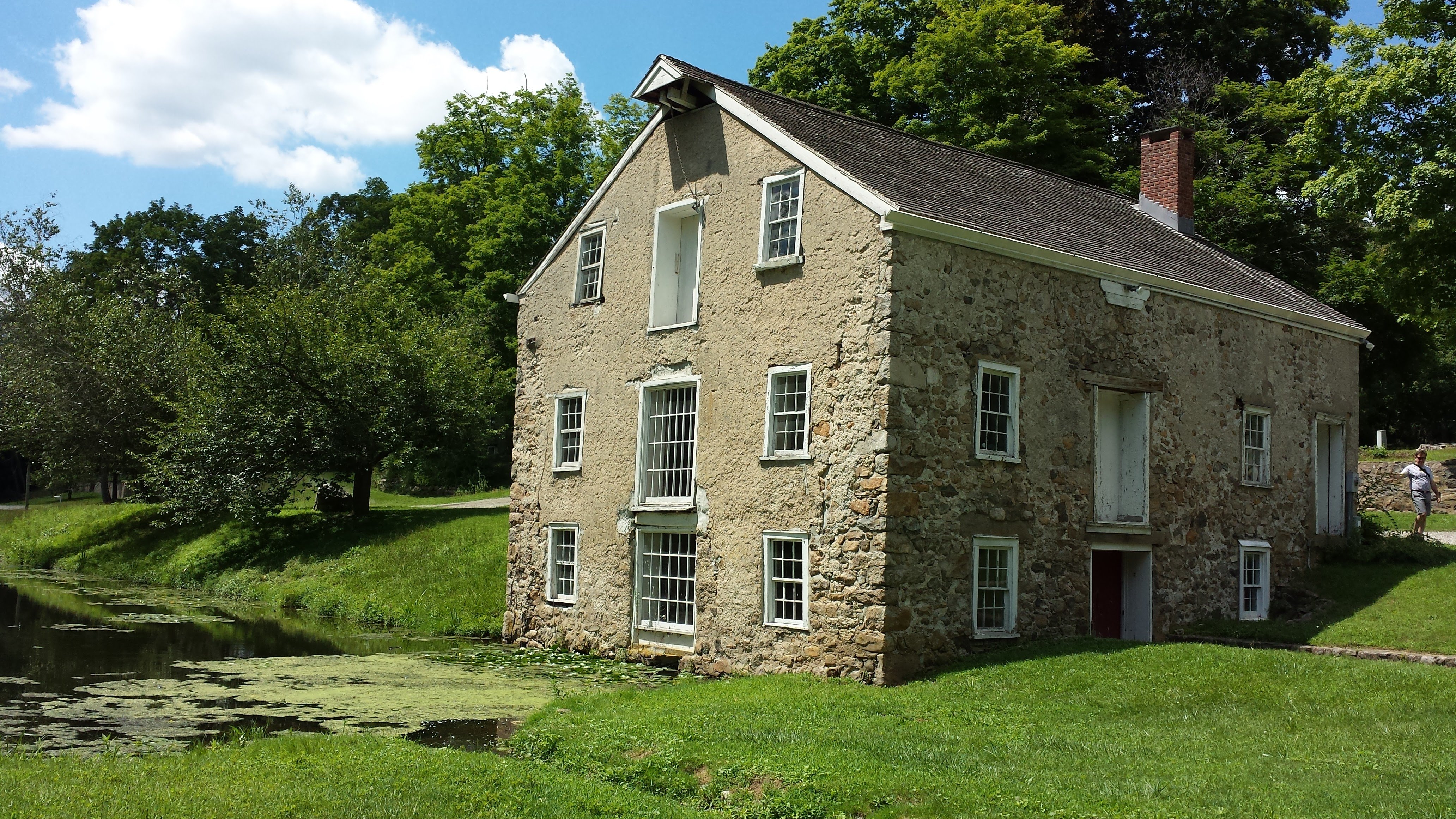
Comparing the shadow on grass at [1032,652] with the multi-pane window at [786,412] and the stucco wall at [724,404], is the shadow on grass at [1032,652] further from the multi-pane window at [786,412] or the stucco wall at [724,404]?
the multi-pane window at [786,412]

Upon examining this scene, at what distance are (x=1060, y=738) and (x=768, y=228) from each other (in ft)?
27.8

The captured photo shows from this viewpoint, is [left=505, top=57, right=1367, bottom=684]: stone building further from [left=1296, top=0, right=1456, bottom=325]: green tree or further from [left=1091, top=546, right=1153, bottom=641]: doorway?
[left=1296, top=0, right=1456, bottom=325]: green tree

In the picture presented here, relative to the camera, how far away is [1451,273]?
2120 centimetres

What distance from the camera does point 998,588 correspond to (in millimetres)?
15133

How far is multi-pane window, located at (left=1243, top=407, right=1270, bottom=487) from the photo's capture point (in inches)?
770

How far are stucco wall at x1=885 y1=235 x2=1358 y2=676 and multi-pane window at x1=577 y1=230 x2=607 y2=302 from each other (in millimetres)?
6819

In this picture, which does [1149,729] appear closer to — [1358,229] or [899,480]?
[899,480]

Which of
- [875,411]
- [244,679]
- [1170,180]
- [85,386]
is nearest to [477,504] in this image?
[85,386]

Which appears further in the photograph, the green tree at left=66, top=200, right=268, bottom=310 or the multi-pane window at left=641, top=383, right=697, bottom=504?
the green tree at left=66, top=200, right=268, bottom=310

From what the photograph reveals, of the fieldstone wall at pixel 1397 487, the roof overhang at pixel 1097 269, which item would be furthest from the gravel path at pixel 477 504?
the fieldstone wall at pixel 1397 487

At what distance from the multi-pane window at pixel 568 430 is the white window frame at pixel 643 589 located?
237 cm

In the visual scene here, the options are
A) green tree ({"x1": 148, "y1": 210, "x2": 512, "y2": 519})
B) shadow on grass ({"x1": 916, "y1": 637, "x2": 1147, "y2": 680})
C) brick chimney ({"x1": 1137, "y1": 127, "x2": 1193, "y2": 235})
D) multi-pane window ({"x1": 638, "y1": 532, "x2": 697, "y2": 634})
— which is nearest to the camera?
shadow on grass ({"x1": 916, "y1": 637, "x2": 1147, "y2": 680})

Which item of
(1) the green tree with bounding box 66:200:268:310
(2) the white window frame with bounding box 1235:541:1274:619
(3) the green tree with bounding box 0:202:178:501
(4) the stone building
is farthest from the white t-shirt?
(1) the green tree with bounding box 66:200:268:310

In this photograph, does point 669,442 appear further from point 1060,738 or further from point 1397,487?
point 1397,487
